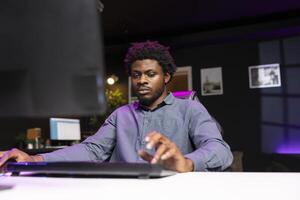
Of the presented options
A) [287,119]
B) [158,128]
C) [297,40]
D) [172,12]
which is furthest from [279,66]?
[158,128]

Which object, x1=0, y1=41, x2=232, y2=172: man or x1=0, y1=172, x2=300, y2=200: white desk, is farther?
x1=0, y1=41, x2=232, y2=172: man

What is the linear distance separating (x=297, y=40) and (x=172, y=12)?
2.24 metres

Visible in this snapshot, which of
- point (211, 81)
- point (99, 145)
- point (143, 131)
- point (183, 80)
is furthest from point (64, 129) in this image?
point (143, 131)

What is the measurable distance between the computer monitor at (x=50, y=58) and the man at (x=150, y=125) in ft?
2.17

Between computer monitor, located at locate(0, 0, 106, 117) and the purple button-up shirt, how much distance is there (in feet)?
2.46

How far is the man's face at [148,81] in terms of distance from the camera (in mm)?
1676

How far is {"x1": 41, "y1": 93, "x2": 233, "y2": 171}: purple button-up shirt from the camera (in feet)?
4.66

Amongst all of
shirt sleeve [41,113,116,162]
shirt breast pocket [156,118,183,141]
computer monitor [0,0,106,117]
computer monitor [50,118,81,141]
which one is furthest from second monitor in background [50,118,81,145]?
computer monitor [0,0,106,117]

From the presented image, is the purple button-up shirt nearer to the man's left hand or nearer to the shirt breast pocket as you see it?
the shirt breast pocket

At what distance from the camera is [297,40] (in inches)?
231

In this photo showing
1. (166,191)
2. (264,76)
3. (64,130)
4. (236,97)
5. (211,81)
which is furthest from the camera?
(211,81)

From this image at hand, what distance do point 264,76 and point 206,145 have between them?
5.10m

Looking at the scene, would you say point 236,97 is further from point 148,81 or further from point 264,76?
point 148,81

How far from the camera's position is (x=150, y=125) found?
1.59 meters
